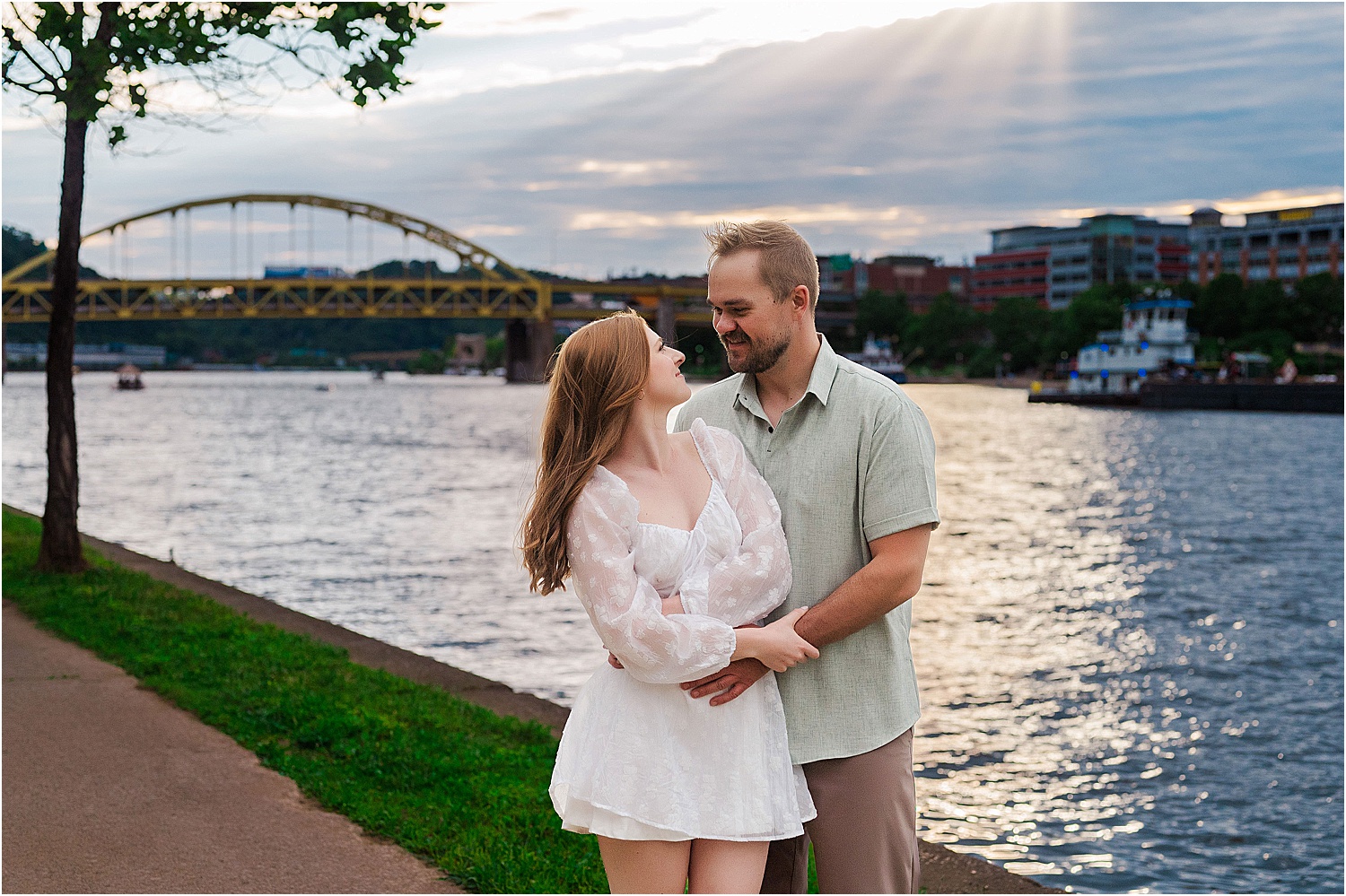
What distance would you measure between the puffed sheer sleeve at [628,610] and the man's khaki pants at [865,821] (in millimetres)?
474

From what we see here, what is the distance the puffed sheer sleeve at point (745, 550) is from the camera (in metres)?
2.65

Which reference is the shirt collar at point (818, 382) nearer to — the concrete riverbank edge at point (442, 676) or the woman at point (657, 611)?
the woman at point (657, 611)

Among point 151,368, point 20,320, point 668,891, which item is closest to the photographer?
point 668,891

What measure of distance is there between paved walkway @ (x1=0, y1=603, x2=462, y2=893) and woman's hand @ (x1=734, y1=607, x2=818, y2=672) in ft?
7.65

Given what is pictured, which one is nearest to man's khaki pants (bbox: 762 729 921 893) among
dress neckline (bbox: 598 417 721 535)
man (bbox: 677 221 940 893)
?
man (bbox: 677 221 940 893)

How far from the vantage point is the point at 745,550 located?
2695mm

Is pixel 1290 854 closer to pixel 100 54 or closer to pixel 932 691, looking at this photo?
pixel 932 691

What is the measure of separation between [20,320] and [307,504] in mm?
74460

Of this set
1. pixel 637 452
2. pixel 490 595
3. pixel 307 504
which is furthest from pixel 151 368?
pixel 637 452

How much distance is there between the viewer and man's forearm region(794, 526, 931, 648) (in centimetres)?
272

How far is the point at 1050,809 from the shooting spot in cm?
823

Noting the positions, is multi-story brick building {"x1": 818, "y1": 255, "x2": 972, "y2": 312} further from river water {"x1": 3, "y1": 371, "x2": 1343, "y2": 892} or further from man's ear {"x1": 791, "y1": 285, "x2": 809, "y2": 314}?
man's ear {"x1": 791, "y1": 285, "x2": 809, "y2": 314}

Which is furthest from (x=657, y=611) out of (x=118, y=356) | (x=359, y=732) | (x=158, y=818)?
(x=118, y=356)

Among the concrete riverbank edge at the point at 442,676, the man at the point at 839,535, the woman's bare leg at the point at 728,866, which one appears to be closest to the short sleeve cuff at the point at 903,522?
the man at the point at 839,535
